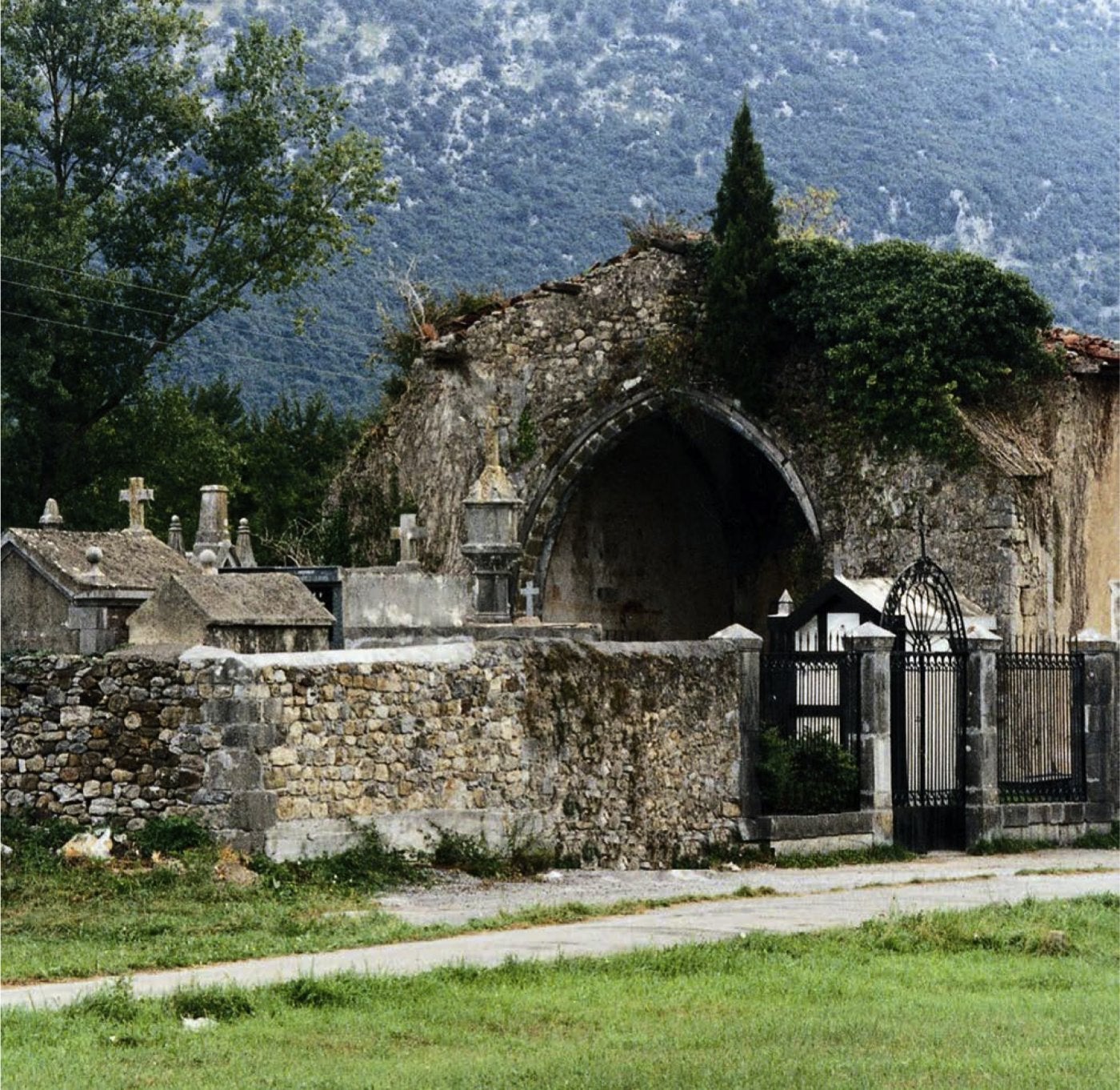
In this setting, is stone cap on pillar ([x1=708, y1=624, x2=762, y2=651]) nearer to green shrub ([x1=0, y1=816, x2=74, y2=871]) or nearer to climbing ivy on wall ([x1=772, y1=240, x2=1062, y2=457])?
green shrub ([x1=0, y1=816, x2=74, y2=871])

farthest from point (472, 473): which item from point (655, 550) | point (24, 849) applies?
point (24, 849)

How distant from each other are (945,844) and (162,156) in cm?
2773

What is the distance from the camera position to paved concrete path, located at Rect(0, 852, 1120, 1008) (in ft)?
39.2

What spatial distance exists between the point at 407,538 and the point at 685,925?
1619 cm

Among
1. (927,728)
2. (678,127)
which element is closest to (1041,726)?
(927,728)

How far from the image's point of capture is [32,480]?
43438 millimetres

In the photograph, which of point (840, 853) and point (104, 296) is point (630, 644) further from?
point (104, 296)

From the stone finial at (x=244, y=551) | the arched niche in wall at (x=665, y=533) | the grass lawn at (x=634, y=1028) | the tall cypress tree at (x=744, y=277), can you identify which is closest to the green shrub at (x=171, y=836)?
the grass lawn at (x=634, y=1028)

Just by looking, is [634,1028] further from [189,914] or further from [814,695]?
[814,695]

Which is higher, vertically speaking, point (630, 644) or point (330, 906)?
point (630, 644)

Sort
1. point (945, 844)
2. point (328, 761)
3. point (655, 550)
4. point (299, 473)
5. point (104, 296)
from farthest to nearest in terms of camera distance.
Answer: point (299, 473) < point (104, 296) < point (655, 550) < point (945, 844) < point (328, 761)

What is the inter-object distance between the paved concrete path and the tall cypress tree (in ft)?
41.7

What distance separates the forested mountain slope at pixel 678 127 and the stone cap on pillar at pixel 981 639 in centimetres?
4355

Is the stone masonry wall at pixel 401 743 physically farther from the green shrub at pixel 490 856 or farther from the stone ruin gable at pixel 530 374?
the stone ruin gable at pixel 530 374
